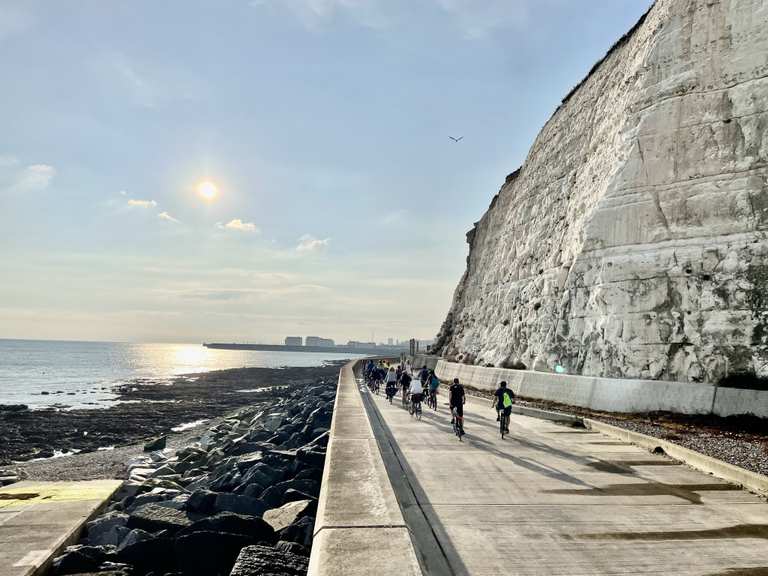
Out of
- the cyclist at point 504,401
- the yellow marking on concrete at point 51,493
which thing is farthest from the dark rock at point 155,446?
the cyclist at point 504,401

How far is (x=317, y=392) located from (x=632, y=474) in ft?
88.5

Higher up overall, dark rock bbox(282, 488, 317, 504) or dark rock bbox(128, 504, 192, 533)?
dark rock bbox(282, 488, 317, 504)

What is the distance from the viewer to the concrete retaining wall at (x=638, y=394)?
14.1 m

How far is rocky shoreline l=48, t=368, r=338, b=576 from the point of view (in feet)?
22.3

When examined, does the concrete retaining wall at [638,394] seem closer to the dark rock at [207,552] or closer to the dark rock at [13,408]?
the dark rock at [207,552]

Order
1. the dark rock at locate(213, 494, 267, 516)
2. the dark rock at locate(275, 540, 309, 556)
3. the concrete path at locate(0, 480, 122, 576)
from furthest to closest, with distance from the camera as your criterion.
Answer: the dark rock at locate(213, 494, 267, 516) → the concrete path at locate(0, 480, 122, 576) → the dark rock at locate(275, 540, 309, 556)

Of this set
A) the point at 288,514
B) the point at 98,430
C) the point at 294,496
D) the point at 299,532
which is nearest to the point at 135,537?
the point at 288,514

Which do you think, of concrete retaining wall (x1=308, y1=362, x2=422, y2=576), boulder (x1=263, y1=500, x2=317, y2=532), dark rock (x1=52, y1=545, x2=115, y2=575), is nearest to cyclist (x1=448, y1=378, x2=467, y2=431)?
concrete retaining wall (x1=308, y1=362, x2=422, y2=576)

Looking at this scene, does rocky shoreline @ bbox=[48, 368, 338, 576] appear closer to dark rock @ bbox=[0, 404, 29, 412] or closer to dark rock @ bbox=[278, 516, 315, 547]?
dark rock @ bbox=[278, 516, 315, 547]

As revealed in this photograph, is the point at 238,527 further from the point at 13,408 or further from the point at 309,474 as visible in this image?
the point at 13,408

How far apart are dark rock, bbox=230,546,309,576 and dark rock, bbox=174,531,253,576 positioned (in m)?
0.98

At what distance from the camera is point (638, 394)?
16.3m

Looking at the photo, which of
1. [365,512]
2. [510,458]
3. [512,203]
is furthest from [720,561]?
[512,203]

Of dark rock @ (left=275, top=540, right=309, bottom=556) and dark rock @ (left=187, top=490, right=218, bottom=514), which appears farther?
dark rock @ (left=187, top=490, right=218, bottom=514)
